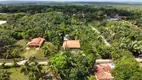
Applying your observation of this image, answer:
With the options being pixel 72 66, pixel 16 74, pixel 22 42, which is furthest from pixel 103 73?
pixel 22 42

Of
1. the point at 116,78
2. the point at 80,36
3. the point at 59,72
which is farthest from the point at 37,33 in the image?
the point at 116,78

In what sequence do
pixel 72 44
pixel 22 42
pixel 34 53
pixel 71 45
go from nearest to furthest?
pixel 34 53
pixel 71 45
pixel 72 44
pixel 22 42

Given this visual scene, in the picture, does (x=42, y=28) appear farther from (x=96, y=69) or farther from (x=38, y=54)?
(x=96, y=69)

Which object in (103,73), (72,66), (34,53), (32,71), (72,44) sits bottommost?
(34,53)

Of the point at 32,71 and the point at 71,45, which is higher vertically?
the point at 32,71

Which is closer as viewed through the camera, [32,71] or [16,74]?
[32,71]

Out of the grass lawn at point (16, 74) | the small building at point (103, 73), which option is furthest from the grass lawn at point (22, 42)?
the small building at point (103, 73)

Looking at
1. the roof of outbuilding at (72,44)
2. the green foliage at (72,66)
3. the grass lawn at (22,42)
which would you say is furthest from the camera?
the grass lawn at (22,42)

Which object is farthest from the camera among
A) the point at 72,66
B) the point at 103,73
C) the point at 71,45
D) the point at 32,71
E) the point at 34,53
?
the point at 71,45

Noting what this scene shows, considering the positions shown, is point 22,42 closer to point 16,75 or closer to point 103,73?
point 16,75

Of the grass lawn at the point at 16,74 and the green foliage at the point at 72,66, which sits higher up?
the green foliage at the point at 72,66

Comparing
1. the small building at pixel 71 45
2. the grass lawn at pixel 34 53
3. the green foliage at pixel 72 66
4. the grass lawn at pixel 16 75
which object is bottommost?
the grass lawn at pixel 16 75

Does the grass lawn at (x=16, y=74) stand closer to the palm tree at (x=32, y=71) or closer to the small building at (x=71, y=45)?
the palm tree at (x=32, y=71)
